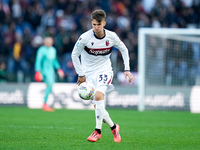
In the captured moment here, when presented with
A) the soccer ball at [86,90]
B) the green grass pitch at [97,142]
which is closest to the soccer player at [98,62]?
the soccer ball at [86,90]

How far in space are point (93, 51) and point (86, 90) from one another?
33.0 inches

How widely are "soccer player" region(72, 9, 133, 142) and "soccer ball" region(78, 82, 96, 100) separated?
142mm

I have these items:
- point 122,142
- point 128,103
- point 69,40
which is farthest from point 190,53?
point 122,142

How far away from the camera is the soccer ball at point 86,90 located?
7438 mm

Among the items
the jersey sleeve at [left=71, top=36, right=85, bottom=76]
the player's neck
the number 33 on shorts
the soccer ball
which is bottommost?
the soccer ball

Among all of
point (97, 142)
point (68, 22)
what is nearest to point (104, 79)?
point (97, 142)

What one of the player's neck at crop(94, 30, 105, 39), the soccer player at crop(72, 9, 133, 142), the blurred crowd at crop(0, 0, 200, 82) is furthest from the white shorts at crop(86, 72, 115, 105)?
the blurred crowd at crop(0, 0, 200, 82)

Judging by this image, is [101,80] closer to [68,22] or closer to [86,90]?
[86,90]

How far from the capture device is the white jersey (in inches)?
304

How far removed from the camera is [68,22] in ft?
72.3

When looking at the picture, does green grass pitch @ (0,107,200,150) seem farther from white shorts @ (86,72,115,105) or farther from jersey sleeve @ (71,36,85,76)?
jersey sleeve @ (71,36,85,76)

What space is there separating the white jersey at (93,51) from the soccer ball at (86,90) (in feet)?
0.93

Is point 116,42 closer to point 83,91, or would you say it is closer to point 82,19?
point 83,91

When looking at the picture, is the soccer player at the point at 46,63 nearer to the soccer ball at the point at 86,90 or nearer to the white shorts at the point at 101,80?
the white shorts at the point at 101,80
